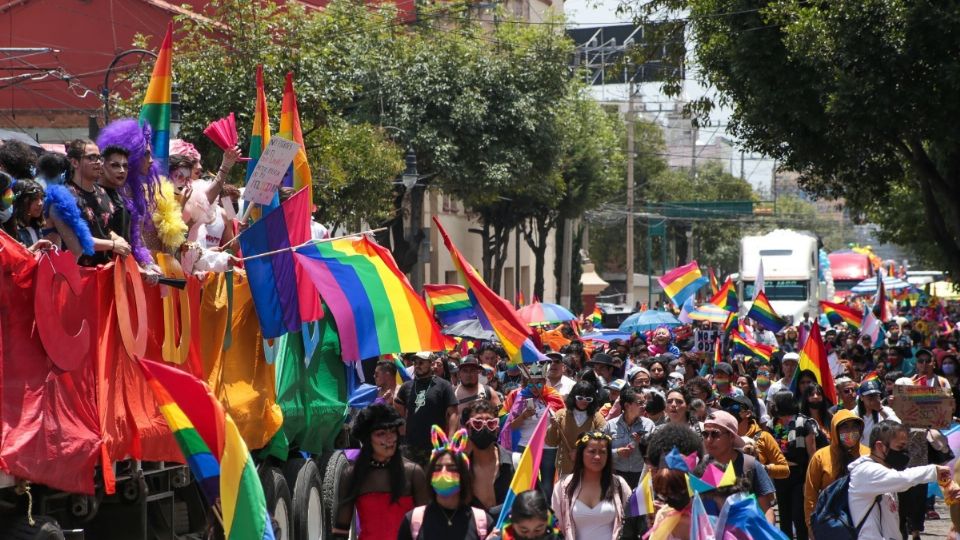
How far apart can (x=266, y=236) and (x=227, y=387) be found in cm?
111

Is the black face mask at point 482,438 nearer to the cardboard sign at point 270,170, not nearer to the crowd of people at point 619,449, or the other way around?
the crowd of people at point 619,449

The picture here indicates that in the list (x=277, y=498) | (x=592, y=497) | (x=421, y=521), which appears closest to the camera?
(x=421, y=521)

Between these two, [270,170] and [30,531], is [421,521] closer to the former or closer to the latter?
[30,531]

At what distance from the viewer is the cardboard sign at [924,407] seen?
13258mm

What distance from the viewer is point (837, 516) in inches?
387

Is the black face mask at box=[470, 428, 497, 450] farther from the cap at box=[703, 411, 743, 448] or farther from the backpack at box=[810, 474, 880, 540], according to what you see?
the backpack at box=[810, 474, 880, 540]

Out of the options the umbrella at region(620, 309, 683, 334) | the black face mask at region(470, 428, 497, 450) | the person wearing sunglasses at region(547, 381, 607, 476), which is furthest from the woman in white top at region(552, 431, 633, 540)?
the umbrella at region(620, 309, 683, 334)

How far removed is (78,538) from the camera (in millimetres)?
8266

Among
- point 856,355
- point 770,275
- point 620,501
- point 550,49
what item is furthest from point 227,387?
point 770,275

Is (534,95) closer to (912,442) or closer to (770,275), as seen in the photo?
(770,275)

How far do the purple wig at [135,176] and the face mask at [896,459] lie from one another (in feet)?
16.1

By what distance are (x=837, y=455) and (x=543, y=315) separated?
11.7m

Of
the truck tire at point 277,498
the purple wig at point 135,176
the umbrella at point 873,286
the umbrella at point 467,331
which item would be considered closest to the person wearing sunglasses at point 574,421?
the truck tire at point 277,498

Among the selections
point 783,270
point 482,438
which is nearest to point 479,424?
point 482,438
